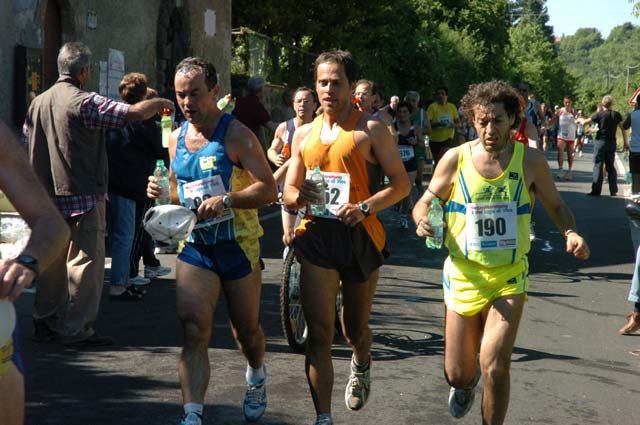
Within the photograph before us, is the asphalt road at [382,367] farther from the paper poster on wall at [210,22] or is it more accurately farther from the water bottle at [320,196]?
the paper poster on wall at [210,22]

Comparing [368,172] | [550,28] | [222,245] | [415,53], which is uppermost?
[550,28]

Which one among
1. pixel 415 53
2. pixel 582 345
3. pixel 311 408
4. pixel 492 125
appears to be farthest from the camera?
pixel 415 53

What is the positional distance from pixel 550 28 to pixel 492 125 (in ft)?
572

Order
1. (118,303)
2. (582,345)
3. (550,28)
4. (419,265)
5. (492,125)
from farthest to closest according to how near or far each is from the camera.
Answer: (550,28), (419,265), (118,303), (582,345), (492,125)

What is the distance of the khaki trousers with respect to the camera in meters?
8.07

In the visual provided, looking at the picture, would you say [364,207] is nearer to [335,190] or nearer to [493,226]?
[335,190]

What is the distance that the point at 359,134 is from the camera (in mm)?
5957

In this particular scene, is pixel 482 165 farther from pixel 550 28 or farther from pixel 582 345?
pixel 550 28

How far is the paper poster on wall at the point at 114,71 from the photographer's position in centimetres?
1623

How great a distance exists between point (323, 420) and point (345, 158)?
1.38 m

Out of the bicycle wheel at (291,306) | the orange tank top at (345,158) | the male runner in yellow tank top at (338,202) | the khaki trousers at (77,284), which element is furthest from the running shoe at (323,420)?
the khaki trousers at (77,284)

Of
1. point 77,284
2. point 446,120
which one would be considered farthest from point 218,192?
point 446,120

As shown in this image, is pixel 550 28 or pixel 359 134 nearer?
pixel 359 134

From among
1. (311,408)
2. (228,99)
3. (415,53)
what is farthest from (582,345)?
(415,53)
